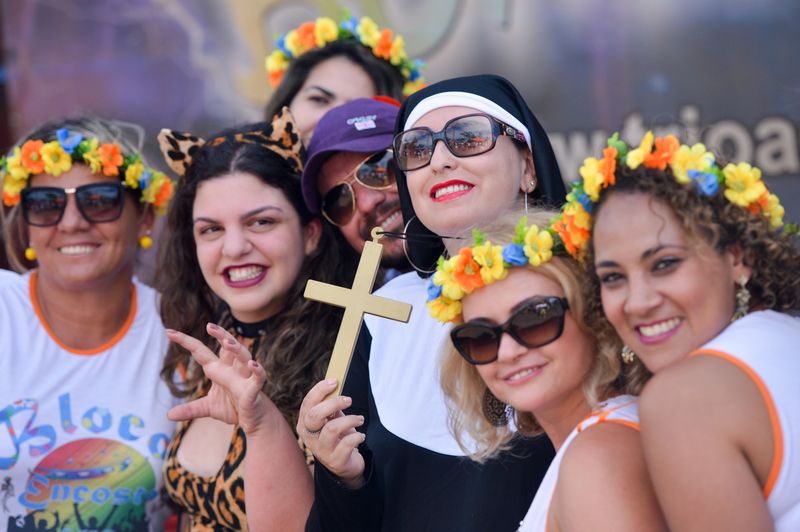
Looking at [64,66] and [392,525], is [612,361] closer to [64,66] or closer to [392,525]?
[392,525]

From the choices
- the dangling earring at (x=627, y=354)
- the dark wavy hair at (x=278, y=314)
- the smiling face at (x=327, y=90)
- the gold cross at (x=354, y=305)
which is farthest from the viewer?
the smiling face at (x=327, y=90)

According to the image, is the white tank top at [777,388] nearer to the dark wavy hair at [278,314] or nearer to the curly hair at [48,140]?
the dark wavy hair at [278,314]

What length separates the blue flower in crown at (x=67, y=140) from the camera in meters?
4.20

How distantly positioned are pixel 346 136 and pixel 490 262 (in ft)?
4.56

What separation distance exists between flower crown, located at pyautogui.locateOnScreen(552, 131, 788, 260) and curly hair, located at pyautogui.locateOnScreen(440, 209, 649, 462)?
19 cm

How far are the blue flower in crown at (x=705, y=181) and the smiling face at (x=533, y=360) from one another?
461 millimetres

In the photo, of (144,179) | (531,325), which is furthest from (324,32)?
(531,325)

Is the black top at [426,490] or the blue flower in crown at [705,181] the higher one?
the blue flower in crown at [705,181]

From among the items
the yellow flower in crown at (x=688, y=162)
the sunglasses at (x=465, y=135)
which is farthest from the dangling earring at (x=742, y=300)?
the sunglasses at (x=465, y=135)

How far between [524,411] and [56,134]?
8.28 feet

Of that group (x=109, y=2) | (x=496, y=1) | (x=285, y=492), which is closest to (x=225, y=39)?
(x=109, y=2)

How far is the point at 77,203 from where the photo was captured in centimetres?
417

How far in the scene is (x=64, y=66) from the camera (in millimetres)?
6215

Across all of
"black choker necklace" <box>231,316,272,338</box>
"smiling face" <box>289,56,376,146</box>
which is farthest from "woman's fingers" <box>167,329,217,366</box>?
"smiling face" <box>289,56,376,146</box>
